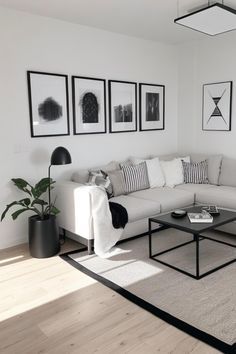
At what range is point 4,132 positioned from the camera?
3615mm

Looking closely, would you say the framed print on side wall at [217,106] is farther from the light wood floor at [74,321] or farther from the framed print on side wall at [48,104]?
the light wood floor at [74,321]

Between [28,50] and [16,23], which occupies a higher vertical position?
[16,23]

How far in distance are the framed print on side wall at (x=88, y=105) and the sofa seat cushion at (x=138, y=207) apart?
104 cm

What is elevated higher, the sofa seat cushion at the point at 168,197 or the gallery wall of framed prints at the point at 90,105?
the gallery wall of framed prints at the point at 90,105

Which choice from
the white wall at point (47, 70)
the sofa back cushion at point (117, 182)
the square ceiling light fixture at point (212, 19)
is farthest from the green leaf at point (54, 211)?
the square ceiling light fixture at point (212, 19)

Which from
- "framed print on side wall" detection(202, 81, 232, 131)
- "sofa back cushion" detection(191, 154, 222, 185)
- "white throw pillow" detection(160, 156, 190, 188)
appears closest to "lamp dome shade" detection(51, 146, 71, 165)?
"white throw pillow" detection(160, 156, 190, 188)

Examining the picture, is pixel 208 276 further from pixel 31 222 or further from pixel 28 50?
pixel 28 50

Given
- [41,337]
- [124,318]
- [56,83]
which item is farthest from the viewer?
[56,83]

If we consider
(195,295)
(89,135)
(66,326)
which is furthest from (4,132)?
(195,295)

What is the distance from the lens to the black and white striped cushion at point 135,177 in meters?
4.29

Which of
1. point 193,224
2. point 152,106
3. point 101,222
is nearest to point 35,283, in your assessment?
point 101,222

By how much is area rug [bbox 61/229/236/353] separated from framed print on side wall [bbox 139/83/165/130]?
1.93 m

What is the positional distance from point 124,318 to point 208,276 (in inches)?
38.9

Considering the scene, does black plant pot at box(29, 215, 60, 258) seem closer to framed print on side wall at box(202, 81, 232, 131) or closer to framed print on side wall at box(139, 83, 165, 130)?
framed print on side wall at box(139, 83, 165, 130)
